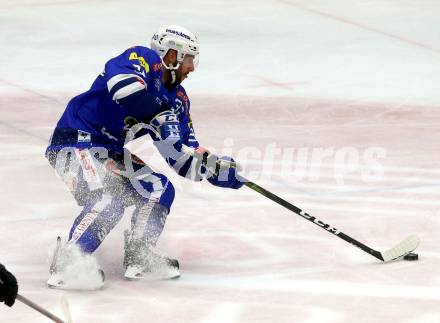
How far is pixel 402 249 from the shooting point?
8.02m

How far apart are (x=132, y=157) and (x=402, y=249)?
1713 millimetres

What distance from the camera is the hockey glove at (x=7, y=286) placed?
206 inches

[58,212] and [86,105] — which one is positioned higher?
[86,105]

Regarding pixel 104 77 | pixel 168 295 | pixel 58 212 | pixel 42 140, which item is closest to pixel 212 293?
pixel 168 295

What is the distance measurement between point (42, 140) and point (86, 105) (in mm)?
3395

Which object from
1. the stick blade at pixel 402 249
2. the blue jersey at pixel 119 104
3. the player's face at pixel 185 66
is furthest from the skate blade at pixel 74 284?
the stick blade at pixel 402 249

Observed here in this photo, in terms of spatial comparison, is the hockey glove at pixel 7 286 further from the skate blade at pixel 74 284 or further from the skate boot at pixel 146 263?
the skate boot at pixel 146 263

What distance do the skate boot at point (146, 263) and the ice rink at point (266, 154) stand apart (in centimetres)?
7

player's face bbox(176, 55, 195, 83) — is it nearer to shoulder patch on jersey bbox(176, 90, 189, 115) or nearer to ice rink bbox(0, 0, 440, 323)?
shoulder patch on jersey bbox(176, 90, 189, 115)

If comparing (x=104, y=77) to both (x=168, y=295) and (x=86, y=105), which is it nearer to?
(x=86, y=105)

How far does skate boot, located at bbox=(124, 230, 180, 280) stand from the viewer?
7.58 metres

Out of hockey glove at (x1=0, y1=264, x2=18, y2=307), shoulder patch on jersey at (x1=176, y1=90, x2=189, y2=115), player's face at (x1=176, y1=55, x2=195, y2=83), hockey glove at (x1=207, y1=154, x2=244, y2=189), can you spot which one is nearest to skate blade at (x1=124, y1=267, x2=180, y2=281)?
hockey glove at (x1=207, y1=154, x2=244, y2=189)

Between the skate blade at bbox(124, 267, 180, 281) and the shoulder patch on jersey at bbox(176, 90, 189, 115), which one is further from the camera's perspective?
the shoulder patch on jersey at bbox(176, 90, 189, 115)

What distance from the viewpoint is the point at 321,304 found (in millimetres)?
7160
